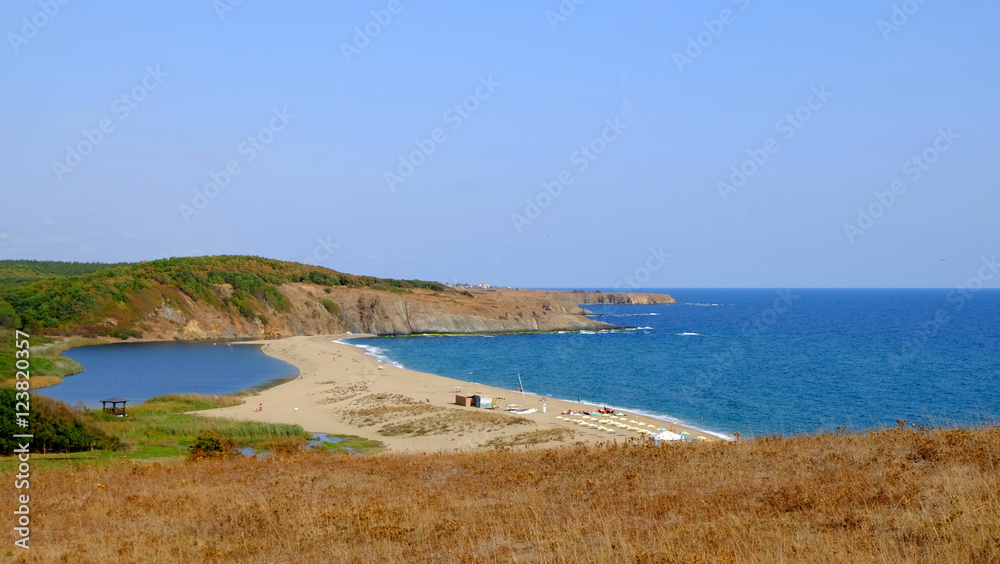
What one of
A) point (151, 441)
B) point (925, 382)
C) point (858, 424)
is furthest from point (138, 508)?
point (925, 382)

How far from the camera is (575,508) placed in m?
9.95

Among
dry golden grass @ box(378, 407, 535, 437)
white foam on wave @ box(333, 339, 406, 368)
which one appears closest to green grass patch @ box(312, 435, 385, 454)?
dry golden grass @ box(378, 407, 535, 437)

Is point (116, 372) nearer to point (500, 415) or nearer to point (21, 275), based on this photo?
point (500, 415)

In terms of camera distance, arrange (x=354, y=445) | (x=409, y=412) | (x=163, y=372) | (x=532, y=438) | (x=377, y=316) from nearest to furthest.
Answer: (x=532, y=438)
(x=354, y=445)
(x=409, y=412)
(x=163, y=372)
(x=377, y=316)

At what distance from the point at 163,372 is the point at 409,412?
A: 36933mm

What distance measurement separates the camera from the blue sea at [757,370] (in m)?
40.8

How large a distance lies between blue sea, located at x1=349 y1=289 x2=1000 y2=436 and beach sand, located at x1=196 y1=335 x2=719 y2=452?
4.94 m

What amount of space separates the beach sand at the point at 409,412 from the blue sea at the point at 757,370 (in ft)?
16.2

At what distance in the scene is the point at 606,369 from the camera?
69062 mm

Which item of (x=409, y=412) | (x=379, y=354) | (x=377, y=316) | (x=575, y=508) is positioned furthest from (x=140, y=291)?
(x=575, y=508)

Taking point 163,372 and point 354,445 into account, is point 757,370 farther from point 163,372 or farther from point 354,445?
point 163,372

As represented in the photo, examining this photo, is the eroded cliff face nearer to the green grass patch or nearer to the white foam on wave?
the white foam on wave

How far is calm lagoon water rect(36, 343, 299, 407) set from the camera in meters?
51.8

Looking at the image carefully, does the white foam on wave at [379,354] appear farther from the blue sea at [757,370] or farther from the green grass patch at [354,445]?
the green grass patch at [354,445]
